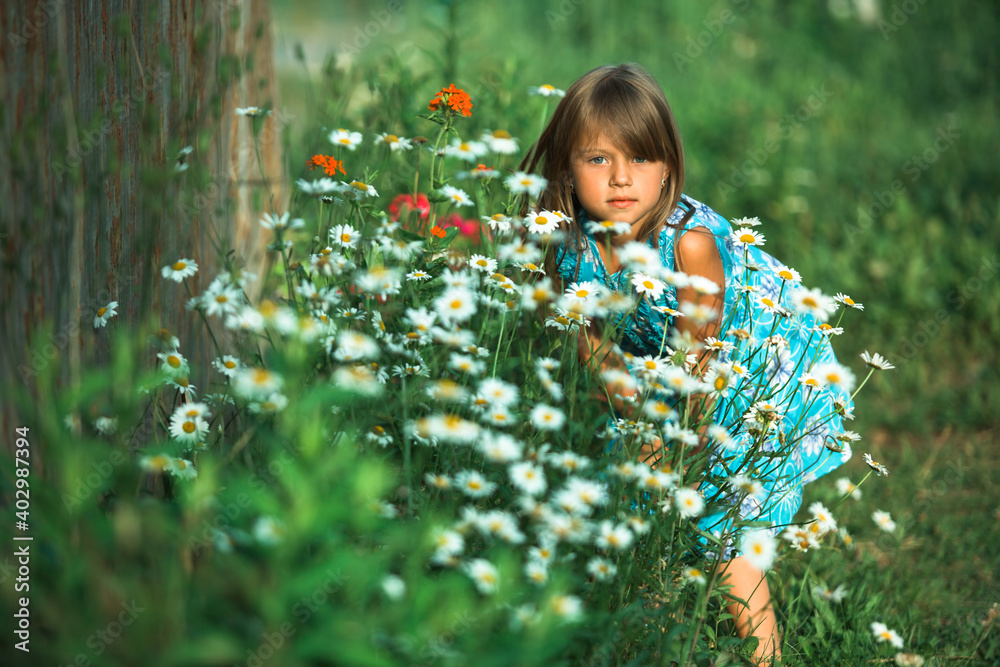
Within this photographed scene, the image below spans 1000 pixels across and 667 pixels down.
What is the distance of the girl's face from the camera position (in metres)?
2.18

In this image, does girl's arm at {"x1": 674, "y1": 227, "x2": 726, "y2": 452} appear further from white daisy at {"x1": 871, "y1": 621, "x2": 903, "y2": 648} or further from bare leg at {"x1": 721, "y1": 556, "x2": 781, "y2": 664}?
white daisy at {"x1": 871, "y1": 621, "x2": 903, "y2": 648}

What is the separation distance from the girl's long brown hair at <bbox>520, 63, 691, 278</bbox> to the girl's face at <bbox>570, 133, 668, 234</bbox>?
0.07ft

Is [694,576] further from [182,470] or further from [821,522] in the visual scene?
[182,470]

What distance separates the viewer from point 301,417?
1030 mm

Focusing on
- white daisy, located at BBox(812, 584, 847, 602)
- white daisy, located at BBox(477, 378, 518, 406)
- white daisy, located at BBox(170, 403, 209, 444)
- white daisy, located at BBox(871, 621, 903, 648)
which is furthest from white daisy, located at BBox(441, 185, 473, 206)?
white daisy, located at BBox(871, 621, 903, 648)

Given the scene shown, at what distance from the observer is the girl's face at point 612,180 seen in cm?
218

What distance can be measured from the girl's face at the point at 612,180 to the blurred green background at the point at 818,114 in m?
0.77

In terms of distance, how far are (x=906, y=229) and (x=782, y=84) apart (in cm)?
263

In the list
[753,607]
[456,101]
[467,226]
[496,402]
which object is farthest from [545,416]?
[467,226]

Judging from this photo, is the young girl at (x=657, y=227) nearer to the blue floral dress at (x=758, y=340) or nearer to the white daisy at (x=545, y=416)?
the blue floral dress at (x=758, y=340)

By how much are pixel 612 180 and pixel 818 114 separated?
442cm

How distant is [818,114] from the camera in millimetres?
5934

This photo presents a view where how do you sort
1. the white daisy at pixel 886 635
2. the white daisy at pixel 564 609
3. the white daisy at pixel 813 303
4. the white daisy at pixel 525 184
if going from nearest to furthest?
the white daisy at pixel 564 609, the white daisy at pixel 813 303, the white daisy at pixel 525 184, the white daisy at pixel 886 635

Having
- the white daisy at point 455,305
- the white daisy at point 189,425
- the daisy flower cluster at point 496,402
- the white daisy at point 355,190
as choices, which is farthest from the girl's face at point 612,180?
the white daisy at point 189,425
